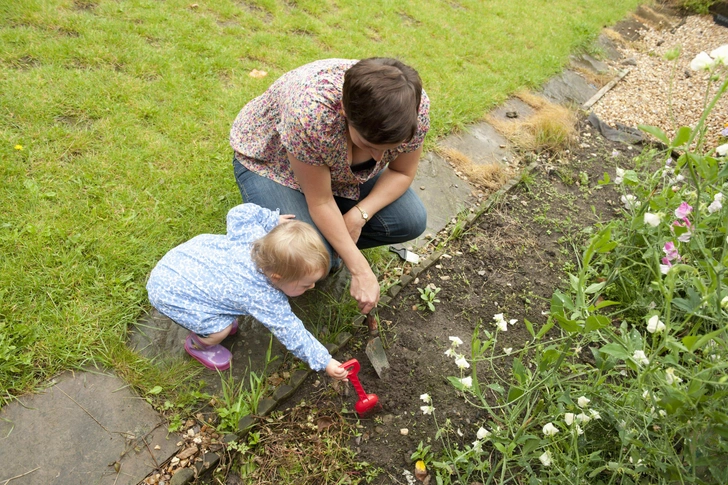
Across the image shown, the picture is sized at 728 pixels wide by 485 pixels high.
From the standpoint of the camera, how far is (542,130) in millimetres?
3846

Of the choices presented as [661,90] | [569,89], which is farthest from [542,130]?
[661,90]

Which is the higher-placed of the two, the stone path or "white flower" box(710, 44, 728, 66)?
"white flower" box(710, 44, 728, 66)

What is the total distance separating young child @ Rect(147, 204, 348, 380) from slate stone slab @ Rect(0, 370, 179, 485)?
0.38m

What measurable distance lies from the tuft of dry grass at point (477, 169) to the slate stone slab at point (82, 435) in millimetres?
2484

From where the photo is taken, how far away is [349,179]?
2113mm

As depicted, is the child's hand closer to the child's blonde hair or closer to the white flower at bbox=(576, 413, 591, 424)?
the child's blonde hair

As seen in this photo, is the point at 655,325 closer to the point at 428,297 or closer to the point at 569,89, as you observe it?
the point at 428,297

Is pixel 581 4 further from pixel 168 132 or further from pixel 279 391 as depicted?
pixel 279 391

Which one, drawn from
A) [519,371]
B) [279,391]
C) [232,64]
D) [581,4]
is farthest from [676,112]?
[279,391]

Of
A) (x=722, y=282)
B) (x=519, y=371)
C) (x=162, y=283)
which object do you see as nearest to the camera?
(x=722, y=282)

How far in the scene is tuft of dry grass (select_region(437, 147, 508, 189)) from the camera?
133 inches

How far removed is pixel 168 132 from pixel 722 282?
9.17 feet

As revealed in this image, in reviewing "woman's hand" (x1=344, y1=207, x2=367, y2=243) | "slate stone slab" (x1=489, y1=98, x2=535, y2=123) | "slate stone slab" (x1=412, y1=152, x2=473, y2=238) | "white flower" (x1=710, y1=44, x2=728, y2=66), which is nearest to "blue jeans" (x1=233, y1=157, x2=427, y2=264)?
"woman's hand" (x1=344, y1=207, x2=367, y2=243)

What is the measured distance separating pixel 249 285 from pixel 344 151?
64cm
